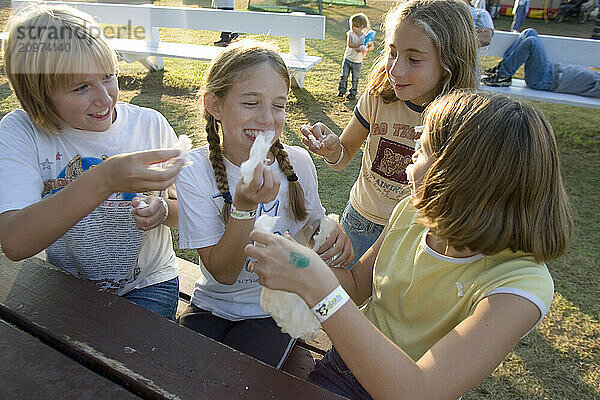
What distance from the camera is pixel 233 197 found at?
168 centimetres

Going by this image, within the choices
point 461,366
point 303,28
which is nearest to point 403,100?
point 461,366

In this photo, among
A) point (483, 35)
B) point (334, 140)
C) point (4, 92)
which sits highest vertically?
point (483, 35)

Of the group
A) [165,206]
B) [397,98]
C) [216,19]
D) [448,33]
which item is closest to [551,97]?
[397,98]

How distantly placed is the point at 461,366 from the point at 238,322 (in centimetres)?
95

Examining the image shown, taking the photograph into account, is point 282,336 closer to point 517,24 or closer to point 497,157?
point 497,157

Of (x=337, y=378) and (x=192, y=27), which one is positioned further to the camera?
(x=192, y=27)

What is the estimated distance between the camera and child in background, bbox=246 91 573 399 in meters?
1.08

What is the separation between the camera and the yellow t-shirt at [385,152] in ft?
7.27

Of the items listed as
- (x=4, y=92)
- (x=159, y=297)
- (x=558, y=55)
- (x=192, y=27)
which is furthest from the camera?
(x=192, y=27)

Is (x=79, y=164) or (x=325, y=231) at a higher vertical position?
(x=79, y=164)

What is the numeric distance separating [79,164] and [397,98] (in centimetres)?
140

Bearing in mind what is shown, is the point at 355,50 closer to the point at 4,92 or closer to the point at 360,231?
the point at 4,92

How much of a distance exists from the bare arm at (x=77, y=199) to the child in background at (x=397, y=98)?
39.7 inches

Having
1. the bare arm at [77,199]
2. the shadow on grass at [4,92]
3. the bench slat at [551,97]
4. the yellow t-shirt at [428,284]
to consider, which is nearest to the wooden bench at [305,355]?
the yellow t-shirt at [428,284]
